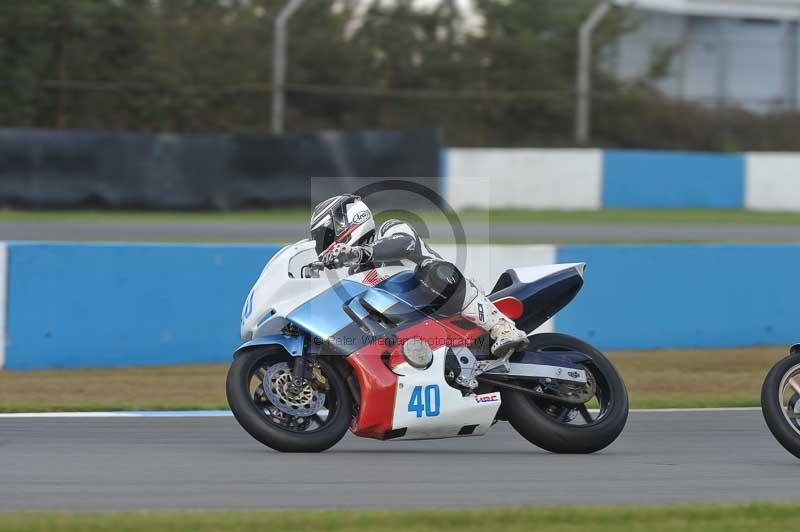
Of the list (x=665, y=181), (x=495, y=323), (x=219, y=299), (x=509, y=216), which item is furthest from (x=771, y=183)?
(x=495, y=323)

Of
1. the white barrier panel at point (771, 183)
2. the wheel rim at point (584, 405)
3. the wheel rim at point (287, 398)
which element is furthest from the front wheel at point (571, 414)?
the white barrier panel at point (771, 183)

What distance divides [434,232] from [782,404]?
507 inches

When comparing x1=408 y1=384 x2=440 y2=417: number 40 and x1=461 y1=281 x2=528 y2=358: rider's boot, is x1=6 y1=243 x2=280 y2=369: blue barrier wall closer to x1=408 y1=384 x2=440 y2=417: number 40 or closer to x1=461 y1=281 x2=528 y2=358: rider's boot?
x1=461 y1=281 x2=528 y2=358: rider's boot

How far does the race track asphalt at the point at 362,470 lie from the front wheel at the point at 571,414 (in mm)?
94

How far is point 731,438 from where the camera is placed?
23.1 feet

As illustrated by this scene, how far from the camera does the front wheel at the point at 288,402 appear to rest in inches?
237

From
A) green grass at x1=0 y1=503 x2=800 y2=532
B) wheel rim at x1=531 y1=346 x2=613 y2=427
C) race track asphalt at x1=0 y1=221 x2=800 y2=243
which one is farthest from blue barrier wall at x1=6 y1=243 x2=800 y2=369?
green grass at x1=0 y1=503 x2=800 y2=532

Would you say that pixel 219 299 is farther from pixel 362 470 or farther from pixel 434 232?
pixel 434 232

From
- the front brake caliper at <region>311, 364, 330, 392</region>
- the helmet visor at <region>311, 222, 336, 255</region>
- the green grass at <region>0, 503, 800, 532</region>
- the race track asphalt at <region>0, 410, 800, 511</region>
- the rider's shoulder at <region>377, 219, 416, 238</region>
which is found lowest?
the race track asphalt at <region>0, 410, 800, 511</region>

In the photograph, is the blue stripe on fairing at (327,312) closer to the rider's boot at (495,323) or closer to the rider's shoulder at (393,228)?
the rider's shoulder at (393,228)

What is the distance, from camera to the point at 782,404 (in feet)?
19.6

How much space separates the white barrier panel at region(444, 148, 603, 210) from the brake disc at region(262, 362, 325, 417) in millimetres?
15068

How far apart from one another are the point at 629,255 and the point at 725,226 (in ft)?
29.4

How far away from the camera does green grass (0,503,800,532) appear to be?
468 centimetres
